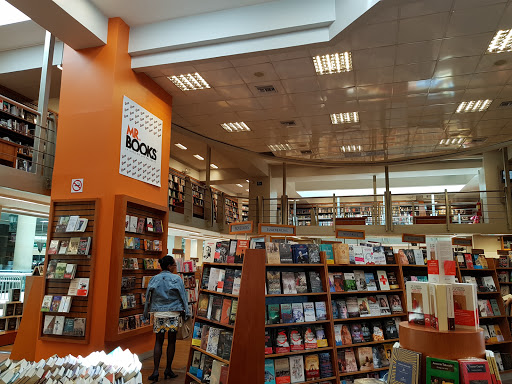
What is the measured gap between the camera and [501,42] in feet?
18.0

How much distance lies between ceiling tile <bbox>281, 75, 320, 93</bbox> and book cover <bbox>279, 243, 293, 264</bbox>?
3.41m

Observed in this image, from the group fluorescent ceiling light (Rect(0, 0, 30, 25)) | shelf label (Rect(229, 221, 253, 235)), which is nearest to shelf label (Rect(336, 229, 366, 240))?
shelf label (Rect(229, 221, 253, 235))

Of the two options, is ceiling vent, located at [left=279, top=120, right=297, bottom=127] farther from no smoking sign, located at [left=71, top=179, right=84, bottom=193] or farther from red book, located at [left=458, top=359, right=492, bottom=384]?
red book, located at [left=458, top=359, right=492, bottom=384]

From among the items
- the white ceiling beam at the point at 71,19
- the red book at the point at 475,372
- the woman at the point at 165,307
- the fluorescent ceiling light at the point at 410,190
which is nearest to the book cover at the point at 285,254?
the woman at the point at 165,307

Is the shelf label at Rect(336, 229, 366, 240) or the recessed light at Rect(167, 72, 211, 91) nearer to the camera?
the shelf label at Rect(336, 229, 366, 240)

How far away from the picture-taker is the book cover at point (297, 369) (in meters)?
3.87

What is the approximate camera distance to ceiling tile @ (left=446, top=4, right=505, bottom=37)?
4.77m

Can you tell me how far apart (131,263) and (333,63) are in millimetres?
4230

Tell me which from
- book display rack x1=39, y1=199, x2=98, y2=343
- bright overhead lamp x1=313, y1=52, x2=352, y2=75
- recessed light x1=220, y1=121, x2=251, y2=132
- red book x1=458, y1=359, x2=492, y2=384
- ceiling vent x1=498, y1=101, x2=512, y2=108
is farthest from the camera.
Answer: recessed light x1=220, y1=121, x2=251, y2=132

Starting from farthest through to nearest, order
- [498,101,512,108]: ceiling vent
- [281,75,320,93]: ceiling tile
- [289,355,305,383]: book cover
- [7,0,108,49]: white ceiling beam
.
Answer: [498,101,512,108]: ceiling vent < [281,75,320,93]: ceiling tile < [7,0,108,49]: white ceiling beam < [289,355,305,383]: book cover

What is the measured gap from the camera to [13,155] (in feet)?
20.1

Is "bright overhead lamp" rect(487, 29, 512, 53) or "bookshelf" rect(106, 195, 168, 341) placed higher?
"bright overhead lamp" rect(487, 29, 512, 53)

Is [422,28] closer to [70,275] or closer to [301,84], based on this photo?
[301,84]

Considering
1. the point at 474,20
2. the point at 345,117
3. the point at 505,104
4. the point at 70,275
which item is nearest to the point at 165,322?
the point at 70,275
